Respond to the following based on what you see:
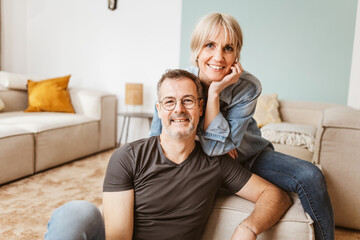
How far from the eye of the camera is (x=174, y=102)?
125 cm

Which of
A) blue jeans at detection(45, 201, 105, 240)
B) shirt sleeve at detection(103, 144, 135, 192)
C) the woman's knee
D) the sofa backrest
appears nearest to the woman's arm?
shirt sleeve at detection(103, 144, 135, 192)

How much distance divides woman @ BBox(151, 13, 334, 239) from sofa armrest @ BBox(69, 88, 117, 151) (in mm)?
2425

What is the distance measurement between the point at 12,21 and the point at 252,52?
3233mm

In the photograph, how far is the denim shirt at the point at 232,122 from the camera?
4.32ft

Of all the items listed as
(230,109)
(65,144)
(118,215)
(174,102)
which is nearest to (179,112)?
(174,102)

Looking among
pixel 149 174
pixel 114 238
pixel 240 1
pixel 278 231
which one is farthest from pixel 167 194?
pixel 240 1

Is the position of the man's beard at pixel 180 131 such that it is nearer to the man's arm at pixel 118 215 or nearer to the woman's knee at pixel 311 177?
the man's arm at pixel 118 215

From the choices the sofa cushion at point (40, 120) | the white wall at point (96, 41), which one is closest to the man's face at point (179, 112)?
the sofa cushion at point (40, 120)

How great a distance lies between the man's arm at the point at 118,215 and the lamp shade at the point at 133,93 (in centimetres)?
282

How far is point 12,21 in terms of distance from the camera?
445 cm

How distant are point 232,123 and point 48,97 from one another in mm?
2764

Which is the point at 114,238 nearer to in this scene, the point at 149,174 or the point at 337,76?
the point at 149,174

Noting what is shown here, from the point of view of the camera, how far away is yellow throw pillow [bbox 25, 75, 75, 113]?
3553 mm

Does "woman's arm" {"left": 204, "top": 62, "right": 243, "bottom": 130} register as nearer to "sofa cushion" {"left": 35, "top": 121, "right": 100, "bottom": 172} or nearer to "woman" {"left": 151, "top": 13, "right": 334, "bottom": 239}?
"woman" {"left": 151, "top": 13, "right": 334, "bottom": 239}
